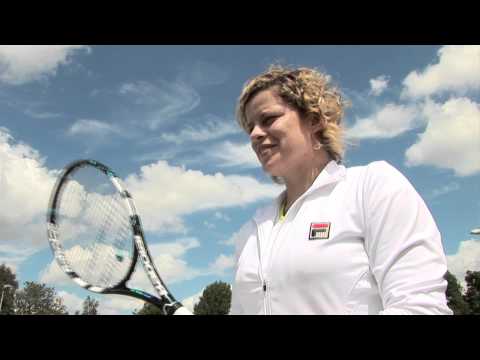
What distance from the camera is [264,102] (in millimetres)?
3525

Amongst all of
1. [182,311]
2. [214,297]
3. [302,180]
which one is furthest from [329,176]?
[214,297]

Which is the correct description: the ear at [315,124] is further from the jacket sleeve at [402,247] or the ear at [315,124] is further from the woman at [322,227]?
the jacket sleeve at [402,247]

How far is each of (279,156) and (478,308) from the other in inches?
2149

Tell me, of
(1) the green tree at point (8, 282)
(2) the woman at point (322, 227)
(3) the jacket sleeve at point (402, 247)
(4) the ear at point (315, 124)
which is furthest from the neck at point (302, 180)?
(1) the green tree at point (8, 282)

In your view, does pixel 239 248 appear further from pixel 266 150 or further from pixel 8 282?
pixel 8 282

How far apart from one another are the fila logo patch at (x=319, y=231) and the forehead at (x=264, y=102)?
3.22 feet

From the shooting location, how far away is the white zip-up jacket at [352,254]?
8.18ft

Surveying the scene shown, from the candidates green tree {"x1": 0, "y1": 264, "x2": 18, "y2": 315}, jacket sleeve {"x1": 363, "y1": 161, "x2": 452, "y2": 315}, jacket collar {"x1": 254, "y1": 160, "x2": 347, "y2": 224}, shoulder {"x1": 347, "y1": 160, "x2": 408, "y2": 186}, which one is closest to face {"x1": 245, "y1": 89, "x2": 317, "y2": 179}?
jacket collar {"x1": 254, "y1": 160, "x2": 347, "y2": 224}

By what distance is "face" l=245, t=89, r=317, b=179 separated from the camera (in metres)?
3.46

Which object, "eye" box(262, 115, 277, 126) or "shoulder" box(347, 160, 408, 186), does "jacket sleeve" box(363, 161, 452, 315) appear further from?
"eye" box(262, 115, 277, 126)

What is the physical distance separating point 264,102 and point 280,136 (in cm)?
30
